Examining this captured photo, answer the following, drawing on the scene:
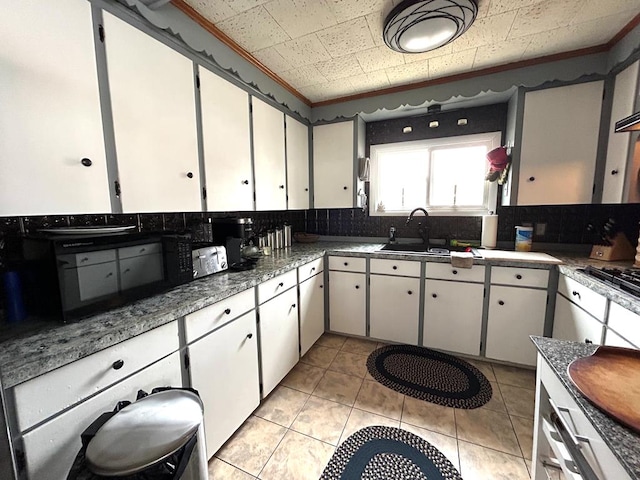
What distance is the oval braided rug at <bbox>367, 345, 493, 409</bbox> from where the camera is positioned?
178cm

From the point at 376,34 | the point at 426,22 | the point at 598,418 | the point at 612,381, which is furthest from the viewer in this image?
the point at 376,34

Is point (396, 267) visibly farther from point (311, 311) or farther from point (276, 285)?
point (276, 285)

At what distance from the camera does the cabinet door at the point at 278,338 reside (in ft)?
5.47

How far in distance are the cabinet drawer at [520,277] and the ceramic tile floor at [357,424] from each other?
732mm

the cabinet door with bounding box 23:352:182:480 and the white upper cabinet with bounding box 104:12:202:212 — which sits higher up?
the white upper cabinet with bounding box 104:12:202:212

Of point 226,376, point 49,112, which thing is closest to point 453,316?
point 226,376

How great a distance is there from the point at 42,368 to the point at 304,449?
128 cm

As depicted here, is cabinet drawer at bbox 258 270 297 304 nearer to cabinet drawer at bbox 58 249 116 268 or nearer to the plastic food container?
A: cabinet drawer at bbox 58 249 116 268

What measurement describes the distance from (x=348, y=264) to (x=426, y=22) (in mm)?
1832

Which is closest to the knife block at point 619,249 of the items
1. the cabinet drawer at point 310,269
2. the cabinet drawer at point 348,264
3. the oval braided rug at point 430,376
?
the oval braided rug at point 430,376

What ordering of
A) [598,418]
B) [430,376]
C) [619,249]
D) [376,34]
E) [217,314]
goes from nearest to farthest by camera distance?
[598,418]
[217,314]
[376,34]
[619,249]
[430,376]

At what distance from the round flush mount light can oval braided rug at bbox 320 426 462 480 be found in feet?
7.85

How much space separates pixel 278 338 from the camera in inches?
71.7

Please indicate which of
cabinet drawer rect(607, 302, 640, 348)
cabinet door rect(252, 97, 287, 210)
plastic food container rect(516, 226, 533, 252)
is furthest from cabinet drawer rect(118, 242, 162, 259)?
plastic food container rect(516, 226, 533, 252)
